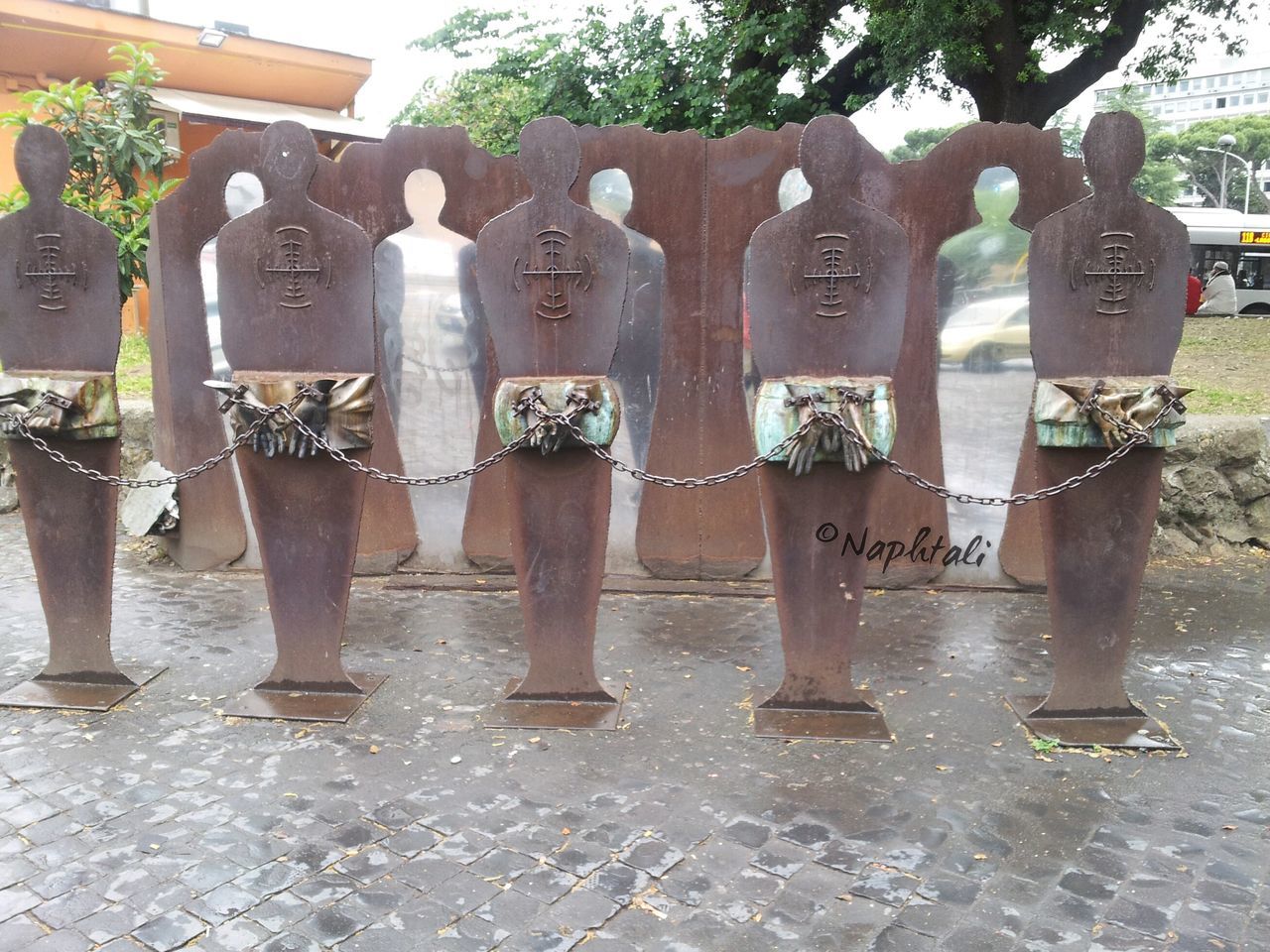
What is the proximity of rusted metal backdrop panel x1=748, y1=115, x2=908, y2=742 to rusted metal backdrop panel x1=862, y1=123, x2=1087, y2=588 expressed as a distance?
1.67m

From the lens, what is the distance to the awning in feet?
42.8

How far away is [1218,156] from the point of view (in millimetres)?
54500

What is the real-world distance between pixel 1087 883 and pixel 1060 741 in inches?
38.3

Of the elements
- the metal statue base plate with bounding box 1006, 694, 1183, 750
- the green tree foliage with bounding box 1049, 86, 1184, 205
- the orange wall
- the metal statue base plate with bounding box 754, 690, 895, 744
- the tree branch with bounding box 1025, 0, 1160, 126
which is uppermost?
the green tree foliage with bounding box 1049, 86, 1184, 205

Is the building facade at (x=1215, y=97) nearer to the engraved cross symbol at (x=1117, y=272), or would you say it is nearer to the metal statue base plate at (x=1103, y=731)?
the engraved cross symbol at (x=1117, y=272)

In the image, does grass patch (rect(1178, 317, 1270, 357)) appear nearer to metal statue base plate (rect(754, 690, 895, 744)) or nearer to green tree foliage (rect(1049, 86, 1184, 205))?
metal statue base plate (rect(754, 690, 895, 744))

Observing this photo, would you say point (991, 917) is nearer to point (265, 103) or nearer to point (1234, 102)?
point (265, 103)

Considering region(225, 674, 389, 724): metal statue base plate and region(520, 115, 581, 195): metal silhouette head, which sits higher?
region(520, 115, 581, 195): metal silhouette head

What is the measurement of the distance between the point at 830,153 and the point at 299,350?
216 centimetres

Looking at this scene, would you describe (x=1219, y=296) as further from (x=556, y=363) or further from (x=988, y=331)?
(x=556, y=363)

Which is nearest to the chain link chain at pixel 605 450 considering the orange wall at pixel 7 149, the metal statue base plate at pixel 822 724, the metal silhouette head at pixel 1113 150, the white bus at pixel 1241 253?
the metal silhouette head at pixel 1113 150

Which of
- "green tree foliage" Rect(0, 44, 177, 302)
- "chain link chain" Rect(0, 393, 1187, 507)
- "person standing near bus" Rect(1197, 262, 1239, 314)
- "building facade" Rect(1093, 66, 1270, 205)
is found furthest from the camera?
"building facade" Rect(1093, 66, 1270, 205)

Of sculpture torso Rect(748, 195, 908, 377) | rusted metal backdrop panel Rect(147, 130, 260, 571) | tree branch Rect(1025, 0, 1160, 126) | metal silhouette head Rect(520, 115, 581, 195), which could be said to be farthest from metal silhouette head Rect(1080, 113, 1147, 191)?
tree branch Rect(1025, 0, 1160, 126)

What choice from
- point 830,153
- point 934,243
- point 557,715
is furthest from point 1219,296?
point 557,715
